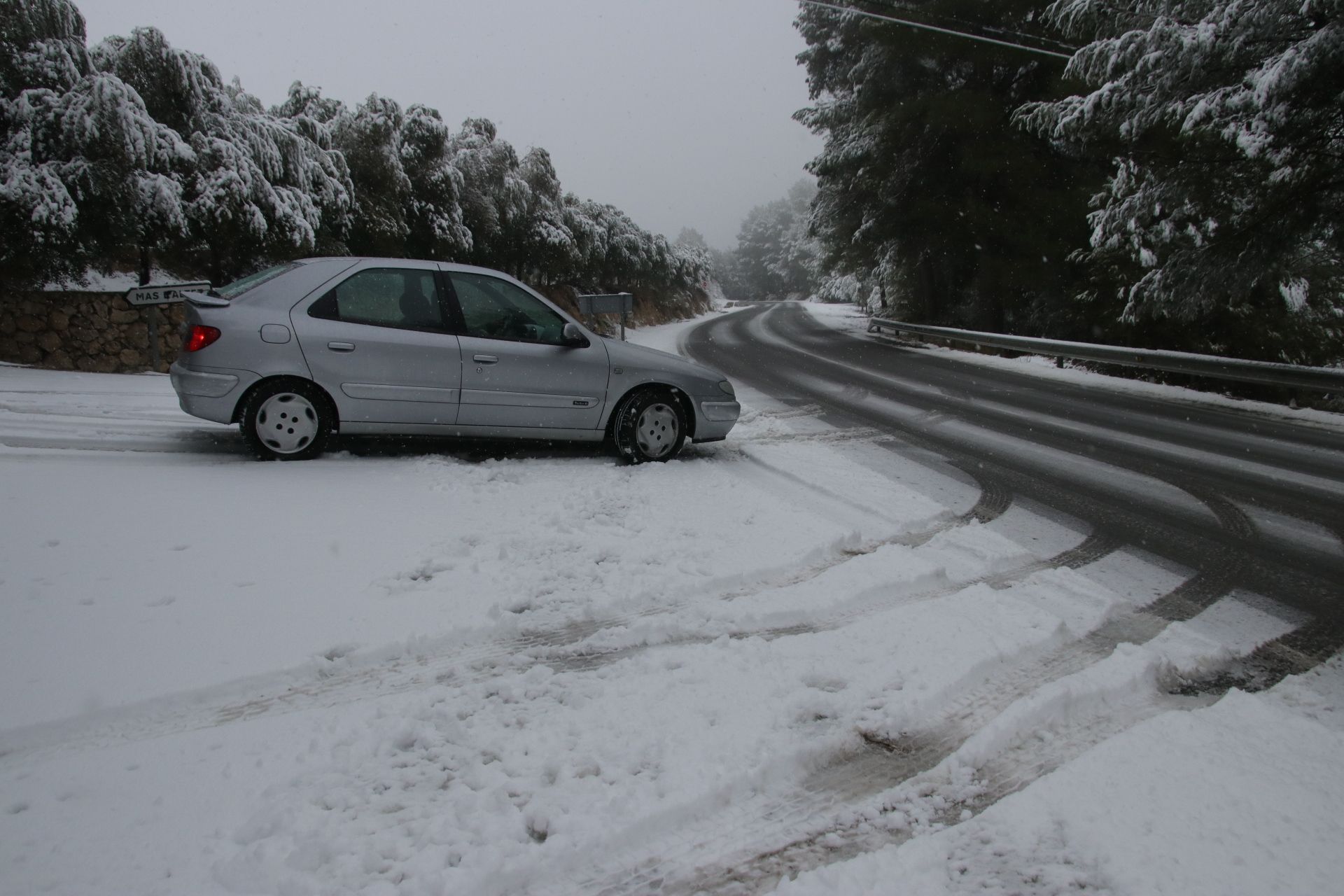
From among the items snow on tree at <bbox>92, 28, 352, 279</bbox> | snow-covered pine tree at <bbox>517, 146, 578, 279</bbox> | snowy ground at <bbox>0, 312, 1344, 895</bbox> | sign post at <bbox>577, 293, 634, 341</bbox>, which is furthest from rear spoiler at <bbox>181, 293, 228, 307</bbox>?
snow-covered pine tree at <bbox>517, 146, 578, 279</bbox>

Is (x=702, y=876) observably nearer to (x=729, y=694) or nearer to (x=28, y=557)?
(x=729, y=694)

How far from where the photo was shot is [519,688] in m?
2.71

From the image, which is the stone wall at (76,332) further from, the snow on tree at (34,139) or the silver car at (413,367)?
the silver car at (413,367)

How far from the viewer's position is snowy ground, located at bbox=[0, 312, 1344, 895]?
195cm

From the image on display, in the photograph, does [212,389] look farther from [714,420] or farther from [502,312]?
[714,420]

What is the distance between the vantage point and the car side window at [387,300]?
18.5 ft

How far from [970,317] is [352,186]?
19.0 m

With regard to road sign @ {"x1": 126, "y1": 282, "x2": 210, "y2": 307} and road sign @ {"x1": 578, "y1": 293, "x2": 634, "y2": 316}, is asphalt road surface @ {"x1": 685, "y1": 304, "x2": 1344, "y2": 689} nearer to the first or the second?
road sign @ {"x1": 578, "y1": 293, "x2": 634, "y2": 316}

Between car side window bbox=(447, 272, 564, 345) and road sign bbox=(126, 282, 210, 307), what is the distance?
178 inches

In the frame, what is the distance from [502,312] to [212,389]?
7.02 feet

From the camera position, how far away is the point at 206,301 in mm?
5520

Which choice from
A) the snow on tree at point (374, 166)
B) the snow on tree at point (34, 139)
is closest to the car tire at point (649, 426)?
the snow on tree at point (34, 139)

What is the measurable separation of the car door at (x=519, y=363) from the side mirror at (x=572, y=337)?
0.02 metres

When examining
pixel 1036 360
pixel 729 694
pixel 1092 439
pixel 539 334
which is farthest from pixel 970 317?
pixel 729 694
